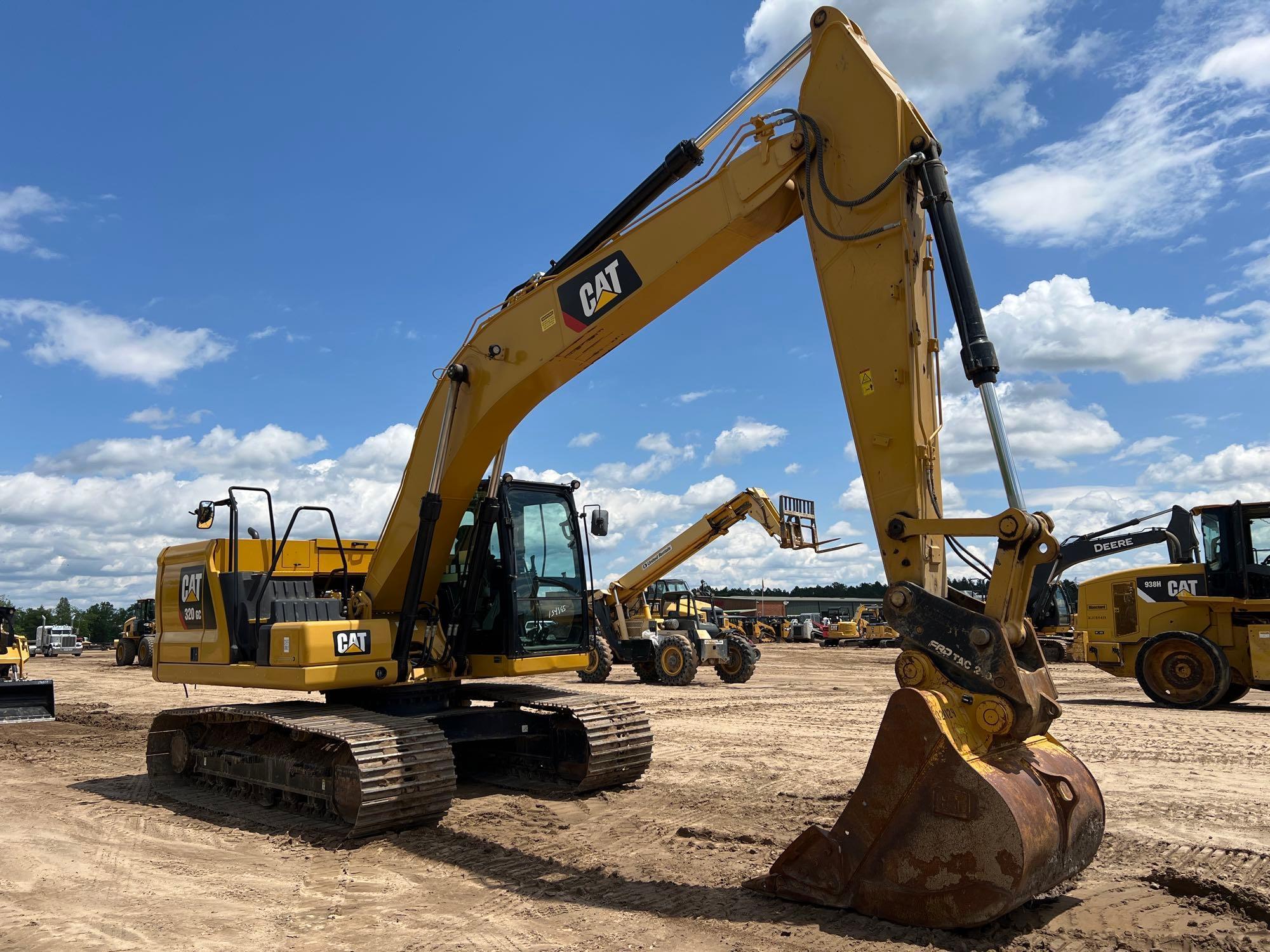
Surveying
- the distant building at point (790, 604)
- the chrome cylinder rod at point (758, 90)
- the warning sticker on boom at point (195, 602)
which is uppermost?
the chrome cylinder rod at point (758, 90)

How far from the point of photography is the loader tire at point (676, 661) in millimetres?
20688

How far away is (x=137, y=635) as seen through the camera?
121ft

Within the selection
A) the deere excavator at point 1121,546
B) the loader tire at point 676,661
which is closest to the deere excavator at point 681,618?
the loader tire at point 676,661

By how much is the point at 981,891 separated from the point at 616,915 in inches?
76.2

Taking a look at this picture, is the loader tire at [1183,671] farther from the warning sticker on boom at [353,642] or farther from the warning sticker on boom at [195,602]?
the warning sticker on boom at [195,602]

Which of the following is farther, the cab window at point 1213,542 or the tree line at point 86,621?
the tree line at point 86,621

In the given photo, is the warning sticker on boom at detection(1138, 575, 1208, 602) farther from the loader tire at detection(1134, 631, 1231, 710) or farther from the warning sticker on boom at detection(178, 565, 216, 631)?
the warning sticker on boom at detection(178, 565, 216, 631)

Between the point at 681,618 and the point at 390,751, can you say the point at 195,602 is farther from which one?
the point at 681,618

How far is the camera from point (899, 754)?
494cm

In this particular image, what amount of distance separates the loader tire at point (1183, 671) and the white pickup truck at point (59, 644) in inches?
1958

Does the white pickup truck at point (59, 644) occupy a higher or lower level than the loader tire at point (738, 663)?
higher

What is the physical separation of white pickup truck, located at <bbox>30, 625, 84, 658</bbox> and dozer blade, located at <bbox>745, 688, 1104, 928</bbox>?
53.6 metres

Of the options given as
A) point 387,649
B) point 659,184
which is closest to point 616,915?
A: point 387,649

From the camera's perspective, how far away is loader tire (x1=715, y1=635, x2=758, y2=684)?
21781mm
